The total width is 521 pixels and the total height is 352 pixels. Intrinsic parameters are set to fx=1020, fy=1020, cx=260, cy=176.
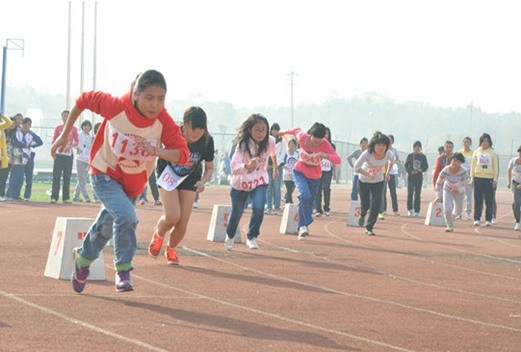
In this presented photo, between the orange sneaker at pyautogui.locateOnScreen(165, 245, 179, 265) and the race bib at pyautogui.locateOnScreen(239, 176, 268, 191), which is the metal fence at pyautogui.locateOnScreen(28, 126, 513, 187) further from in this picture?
the orange sneaker at pyautogui.locateOnScreen(165, 245, 179, 265)

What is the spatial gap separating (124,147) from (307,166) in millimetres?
8584

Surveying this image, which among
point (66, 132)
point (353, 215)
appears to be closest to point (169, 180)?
point (66, 132)

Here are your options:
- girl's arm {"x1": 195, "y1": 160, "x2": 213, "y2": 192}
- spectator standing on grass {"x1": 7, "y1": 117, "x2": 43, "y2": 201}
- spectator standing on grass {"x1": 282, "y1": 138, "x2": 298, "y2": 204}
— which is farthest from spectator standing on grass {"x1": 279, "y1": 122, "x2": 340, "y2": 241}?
spectator standing on grass {"x1": 7, "y1": 117, "x2": 43, "y2": 201}

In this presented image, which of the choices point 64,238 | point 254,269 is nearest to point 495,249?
point 254,269

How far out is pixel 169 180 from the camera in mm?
11758

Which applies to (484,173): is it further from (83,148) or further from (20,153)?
(20,153)

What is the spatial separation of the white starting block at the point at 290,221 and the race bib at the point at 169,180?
22.2ft

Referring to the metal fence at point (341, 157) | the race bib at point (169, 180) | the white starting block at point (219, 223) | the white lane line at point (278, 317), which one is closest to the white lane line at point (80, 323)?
the white lane line at point (278, 317)

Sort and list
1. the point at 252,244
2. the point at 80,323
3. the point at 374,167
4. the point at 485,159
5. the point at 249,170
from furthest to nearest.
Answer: the point at 485,159 < the point at 374,167 < the point at 252,244 < the point at 249,170 < the point at 80,323

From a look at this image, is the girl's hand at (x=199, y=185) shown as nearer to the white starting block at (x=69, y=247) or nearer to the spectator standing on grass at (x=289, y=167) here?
the white starting block at (x=69, y=247)

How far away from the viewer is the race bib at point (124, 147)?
8.52m

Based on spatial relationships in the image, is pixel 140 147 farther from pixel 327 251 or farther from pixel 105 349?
pixel 327 251

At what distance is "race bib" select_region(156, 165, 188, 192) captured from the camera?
1171cm

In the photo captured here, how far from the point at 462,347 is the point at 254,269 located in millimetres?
4879
